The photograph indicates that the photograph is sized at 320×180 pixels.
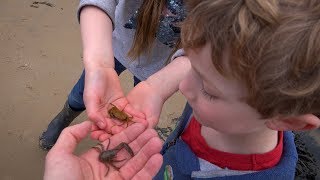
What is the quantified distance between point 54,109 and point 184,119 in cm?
175

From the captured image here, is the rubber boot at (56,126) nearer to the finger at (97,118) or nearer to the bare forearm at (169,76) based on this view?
the bare forearm at (169,76)

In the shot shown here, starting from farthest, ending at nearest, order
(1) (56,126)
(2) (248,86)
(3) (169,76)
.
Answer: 1. (1) (56,126)
2. (3) (169,76)
3. (2) (248,86)

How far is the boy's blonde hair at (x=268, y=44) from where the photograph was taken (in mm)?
1132

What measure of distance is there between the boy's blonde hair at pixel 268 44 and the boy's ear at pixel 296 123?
0.16ft

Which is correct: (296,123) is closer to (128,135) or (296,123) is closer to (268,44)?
(268,44)

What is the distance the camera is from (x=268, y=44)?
A: 1146 mm

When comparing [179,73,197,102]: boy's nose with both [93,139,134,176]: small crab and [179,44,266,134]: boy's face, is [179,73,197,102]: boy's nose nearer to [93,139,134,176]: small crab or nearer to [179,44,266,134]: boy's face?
[179,44,266,134]: boy's face

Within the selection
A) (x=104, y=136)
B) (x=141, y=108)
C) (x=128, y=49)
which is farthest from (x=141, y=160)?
(x=128, y=49)

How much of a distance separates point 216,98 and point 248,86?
0.14m

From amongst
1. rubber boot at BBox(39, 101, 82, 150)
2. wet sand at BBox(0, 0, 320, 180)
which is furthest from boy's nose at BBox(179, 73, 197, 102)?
wet sand at BBox(0, 0, 320, 180)

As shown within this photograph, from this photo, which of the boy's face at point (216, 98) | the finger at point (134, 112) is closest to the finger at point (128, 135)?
the finger at point (134, 112)

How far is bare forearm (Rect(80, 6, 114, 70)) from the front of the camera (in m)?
2.02

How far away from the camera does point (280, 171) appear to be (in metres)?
1.56

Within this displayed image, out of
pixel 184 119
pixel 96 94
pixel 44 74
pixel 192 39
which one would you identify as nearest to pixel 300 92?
pixel 192 39
